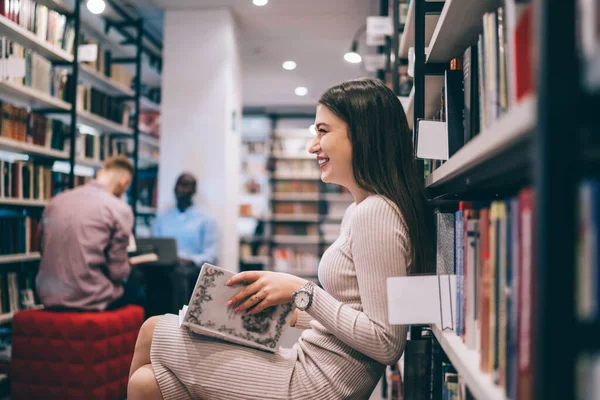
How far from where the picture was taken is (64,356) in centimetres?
256

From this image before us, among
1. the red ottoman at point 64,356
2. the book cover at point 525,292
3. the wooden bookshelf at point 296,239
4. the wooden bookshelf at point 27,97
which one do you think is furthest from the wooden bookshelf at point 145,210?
the book cover at point 525,292

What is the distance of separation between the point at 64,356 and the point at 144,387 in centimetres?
162

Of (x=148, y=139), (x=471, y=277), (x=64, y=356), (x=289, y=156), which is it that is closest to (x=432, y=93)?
(x=471, y=277)

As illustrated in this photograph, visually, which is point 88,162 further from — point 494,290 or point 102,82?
point 494,290

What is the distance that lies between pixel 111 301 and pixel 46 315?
1.39 ft

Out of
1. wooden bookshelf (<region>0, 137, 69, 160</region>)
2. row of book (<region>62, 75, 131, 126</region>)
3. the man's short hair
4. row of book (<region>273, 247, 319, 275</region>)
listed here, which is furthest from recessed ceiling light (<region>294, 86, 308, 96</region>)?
the man's short hair

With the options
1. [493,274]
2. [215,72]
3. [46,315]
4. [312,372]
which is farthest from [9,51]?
[493,274]

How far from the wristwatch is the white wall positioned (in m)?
3.56

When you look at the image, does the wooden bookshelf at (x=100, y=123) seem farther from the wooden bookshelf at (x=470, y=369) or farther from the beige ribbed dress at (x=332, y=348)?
the wooden bookshelf at (x=470, y=369)

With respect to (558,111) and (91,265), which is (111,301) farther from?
(558,111)

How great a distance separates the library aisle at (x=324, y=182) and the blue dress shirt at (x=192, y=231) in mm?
19

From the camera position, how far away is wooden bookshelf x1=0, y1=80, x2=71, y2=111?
10.1ft

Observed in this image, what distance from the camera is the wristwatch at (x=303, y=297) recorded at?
1.14 meters

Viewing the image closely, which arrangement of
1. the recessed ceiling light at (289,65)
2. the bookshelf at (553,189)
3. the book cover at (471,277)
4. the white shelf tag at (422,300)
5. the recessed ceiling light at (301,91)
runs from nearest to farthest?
the bookshelf at (553,189), the book cover at (471,277), the white shelf tag at (422,300), the recessed ceiling light at (289,65), the recessed ceiling light at (301,91)
